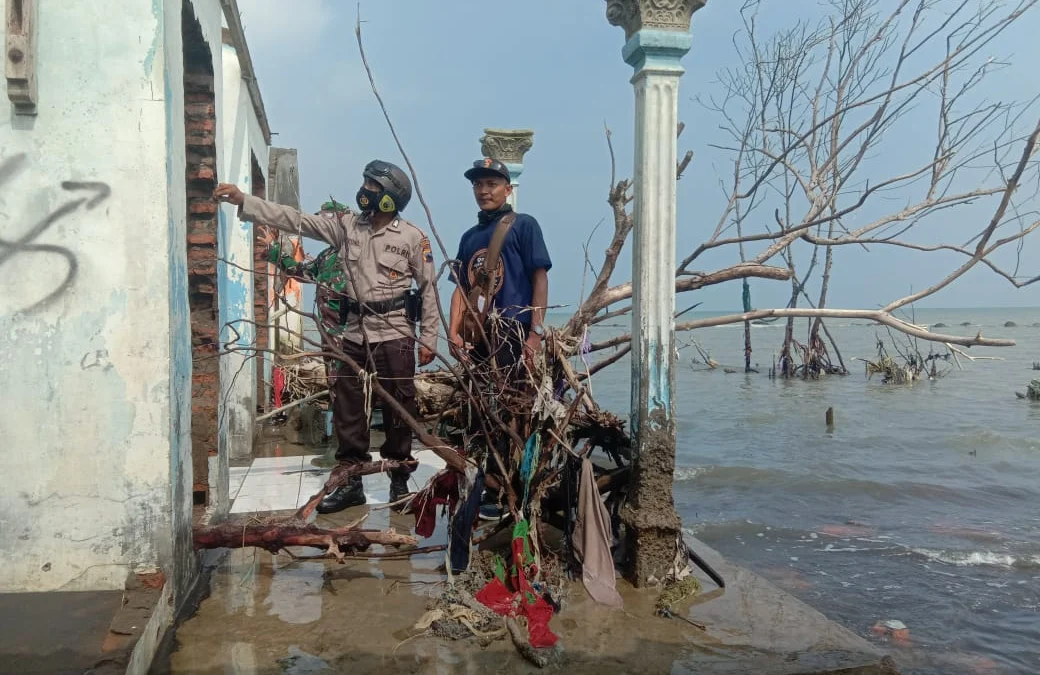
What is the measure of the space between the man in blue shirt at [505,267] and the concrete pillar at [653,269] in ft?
1.99

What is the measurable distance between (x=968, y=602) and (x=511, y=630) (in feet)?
12.8

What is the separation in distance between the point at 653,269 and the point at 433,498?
1.57 m

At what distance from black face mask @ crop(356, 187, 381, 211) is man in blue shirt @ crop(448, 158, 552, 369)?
0.59m

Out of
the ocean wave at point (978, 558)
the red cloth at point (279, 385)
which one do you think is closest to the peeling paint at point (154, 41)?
the red cloth at point (279, 385)

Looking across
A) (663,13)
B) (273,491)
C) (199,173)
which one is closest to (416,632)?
(273,491)

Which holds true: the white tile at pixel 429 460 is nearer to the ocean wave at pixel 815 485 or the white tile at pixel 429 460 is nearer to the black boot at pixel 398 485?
the black boot at pixel 398 485

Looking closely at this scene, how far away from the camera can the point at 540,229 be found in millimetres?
4398

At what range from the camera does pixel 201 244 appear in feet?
14.5

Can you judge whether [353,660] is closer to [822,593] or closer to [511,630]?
[511,630]

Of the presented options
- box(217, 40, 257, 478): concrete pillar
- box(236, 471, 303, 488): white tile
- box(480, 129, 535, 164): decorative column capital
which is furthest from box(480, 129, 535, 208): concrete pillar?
box(236, 471, 303, 488): white tile

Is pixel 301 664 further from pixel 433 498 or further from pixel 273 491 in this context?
pixel 273 491

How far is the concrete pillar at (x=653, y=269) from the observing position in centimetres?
381

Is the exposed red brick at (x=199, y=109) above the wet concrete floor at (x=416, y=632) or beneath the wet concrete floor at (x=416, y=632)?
above

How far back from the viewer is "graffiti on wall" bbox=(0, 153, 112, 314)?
291 cm
